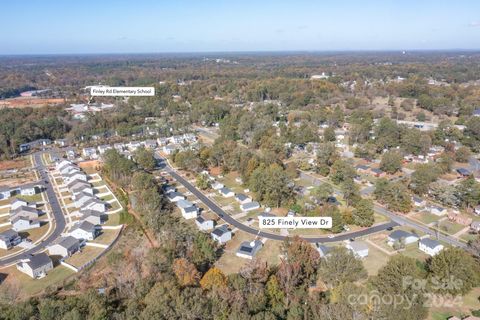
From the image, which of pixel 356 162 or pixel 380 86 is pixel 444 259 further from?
pixel 380 86

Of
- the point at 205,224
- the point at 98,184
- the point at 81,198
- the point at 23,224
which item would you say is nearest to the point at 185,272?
the point at 205,224

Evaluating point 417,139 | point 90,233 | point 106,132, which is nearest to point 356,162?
point 417,139

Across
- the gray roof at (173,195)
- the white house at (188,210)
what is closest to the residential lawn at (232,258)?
the white house at (188,210)

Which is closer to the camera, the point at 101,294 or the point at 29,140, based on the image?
the point at 101,294

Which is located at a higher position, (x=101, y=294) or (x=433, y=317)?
(x=101, y=294)

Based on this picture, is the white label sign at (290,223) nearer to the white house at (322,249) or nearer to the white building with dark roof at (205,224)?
the white house at (322,249)

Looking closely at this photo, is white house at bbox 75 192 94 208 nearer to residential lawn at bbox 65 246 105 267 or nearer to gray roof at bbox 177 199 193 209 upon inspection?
residential lawn at bbox 65 246 105 267

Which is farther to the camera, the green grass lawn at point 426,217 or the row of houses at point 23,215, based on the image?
the green grass lawn at point 426,217

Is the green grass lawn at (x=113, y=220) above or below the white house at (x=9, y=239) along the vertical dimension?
below
